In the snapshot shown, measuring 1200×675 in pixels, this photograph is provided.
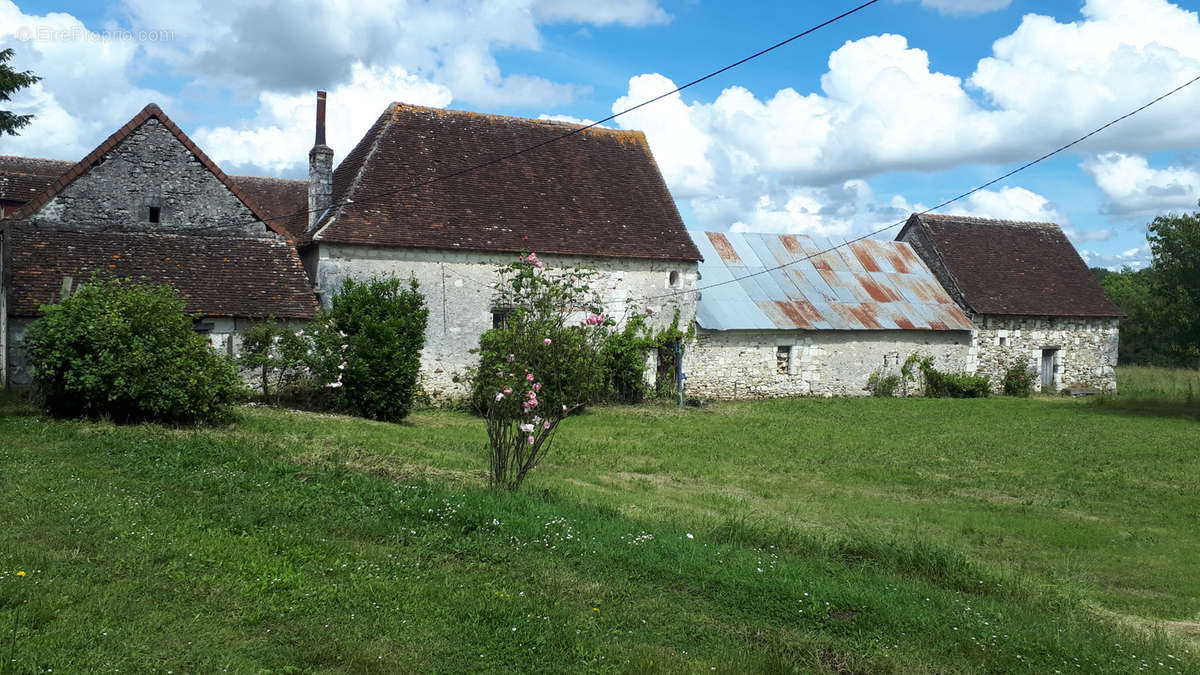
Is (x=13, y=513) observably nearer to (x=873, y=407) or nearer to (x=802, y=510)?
(x=802, y=510)

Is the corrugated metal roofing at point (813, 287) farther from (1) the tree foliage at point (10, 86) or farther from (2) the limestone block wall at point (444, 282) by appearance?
(1) the tree foliage at point (10, 86)

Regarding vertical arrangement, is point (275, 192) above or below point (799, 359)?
above

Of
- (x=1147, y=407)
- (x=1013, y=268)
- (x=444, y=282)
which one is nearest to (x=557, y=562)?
(x=444, y=282)

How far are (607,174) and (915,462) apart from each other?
1296 cm

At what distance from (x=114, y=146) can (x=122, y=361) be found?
7584mm

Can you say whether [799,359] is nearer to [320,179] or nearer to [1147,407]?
[1147,407]

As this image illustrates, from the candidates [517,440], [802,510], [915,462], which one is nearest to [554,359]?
[517,440]

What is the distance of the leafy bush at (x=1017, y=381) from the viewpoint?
96.7 ft

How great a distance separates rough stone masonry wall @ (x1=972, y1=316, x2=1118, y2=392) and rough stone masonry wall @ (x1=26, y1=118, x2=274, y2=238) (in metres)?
22.9

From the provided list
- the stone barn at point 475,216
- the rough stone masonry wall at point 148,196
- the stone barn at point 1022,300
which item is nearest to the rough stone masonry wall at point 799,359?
the stone barn at point 475,216

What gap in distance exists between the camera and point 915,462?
48.3 ft

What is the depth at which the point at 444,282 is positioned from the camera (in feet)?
68.4

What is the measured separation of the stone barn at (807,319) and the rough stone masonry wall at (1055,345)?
47.7 inches

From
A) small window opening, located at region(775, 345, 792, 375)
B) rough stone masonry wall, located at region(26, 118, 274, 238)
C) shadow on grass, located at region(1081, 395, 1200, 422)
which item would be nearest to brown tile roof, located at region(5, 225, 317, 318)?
rough stone masonry wall, located at region(26, 118, 274, 238)
